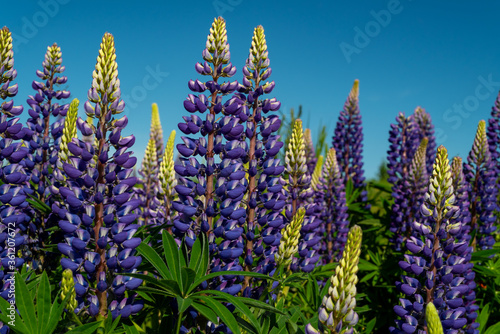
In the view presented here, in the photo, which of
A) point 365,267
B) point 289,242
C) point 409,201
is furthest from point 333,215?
point 289,242

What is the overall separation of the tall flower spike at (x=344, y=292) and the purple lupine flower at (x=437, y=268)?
121 centimetres

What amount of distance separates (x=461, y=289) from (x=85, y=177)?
2.64 metres

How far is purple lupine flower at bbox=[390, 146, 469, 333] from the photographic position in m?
2.92

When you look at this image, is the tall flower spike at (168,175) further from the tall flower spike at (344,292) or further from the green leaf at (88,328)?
the tall flower spike at (344,292)

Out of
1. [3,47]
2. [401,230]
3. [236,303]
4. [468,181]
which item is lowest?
[236,303]

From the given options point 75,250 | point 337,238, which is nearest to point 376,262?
point 337,238

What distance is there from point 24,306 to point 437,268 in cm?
262

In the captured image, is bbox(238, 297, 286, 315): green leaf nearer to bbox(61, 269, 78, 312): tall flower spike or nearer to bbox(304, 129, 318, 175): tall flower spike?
bbox(61, 269, 78, 312): tall flower spike

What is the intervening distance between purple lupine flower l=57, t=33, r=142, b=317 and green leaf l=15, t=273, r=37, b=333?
0.23 m

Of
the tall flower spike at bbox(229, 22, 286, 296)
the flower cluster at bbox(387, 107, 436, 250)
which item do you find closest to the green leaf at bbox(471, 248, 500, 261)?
the flower cluster at bbox(387, 107, 436, 250)

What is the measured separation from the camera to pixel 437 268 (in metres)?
2.98

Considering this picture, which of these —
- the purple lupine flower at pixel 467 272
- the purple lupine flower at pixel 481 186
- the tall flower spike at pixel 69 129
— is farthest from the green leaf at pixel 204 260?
the purple lupine flower at pixel 481 186

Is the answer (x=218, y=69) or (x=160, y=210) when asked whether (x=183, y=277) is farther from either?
(x=160, y=210)

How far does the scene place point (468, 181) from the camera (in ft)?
19.1
